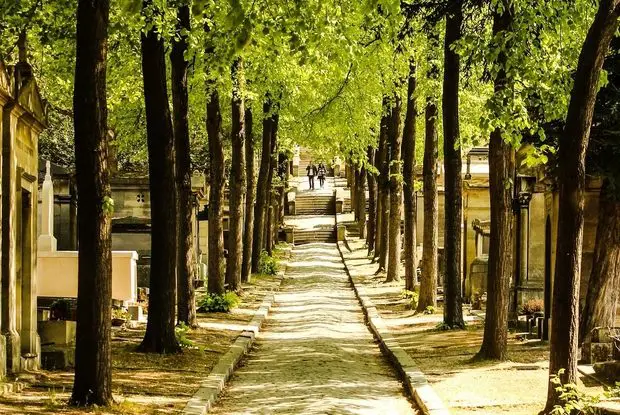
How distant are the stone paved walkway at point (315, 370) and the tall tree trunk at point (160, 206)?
1.33 m

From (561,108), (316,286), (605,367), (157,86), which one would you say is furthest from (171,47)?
(316,286)

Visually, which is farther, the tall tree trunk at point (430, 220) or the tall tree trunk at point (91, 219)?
the tall tree trunk at point (430, 220)

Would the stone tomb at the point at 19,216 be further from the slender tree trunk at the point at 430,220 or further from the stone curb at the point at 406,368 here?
the slender tree trunk at the point at 430,220

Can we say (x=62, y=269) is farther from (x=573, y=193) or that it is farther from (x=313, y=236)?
(x=313, y=236)

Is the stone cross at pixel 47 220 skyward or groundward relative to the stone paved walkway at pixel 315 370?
skyward

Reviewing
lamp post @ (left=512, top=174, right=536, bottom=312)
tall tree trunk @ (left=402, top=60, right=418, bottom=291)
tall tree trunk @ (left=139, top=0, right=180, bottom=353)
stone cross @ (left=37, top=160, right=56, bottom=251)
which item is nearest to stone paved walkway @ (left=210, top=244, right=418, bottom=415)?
tall tree trunk @ (left=139, top=0, right=180, bottom=353)

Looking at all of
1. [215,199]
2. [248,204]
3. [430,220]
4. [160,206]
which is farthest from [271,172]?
[160,206]

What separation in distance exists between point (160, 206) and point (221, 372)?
285 cm

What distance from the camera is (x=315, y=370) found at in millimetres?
17484

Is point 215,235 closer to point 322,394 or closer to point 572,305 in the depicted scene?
point 322,394

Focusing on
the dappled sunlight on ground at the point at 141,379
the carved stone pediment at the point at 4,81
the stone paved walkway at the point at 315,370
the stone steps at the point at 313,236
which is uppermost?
the carved stone pediment at the point at 4,81

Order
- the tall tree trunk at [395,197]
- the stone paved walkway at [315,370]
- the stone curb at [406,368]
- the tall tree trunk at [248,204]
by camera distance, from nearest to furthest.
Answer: the stone curb at [406,368] < the stone paved walkway at [315,370] < the tall tree trunk at [395,197] < the tall tree trunk at [248,204]

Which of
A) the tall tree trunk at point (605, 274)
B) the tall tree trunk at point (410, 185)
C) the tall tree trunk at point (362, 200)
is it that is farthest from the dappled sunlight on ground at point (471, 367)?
the tall tree trunk at point (362, 200)

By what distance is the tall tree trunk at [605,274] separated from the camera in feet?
57.8
